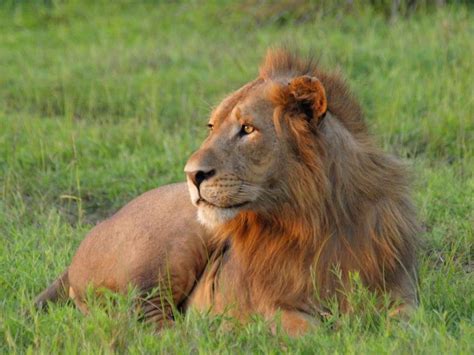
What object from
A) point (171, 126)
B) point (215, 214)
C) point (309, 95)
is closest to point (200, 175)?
point (215, 214)

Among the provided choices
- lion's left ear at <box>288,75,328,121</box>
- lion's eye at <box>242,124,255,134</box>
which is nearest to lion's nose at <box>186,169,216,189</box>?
lion's eye at <box>242,124,255,134</box>

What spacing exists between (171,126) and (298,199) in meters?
3.08

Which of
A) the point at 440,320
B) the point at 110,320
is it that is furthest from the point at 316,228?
the point at 110,320

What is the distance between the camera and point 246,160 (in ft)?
11.4

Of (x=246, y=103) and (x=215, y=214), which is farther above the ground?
(x=246, y=103)

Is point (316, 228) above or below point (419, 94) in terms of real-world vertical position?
above

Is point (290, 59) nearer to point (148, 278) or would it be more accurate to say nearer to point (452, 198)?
point (148, 278)

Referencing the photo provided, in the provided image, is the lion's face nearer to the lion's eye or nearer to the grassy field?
the lion's eye

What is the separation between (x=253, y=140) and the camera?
3.50m

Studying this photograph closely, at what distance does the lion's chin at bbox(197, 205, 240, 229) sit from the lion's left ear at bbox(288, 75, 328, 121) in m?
0.37

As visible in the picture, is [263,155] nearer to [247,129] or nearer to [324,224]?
[247,129]

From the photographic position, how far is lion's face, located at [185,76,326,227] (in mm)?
3416

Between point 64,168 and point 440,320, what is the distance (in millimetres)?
2813

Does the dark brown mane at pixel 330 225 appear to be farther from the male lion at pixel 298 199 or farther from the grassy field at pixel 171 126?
the grassy field at pixel 171 126
